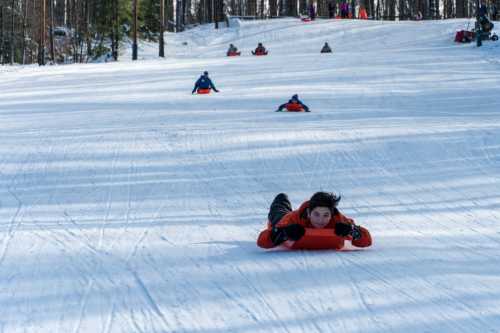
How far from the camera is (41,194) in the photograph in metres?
9.36

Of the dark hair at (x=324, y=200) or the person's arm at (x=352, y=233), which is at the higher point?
the dark hair at (x=324, y=200)

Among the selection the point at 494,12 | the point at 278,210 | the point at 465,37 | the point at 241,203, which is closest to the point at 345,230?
the point at 278,210

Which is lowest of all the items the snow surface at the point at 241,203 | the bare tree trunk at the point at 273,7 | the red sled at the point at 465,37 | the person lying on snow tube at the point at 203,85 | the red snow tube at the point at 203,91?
the snow surface at the point at 241,203

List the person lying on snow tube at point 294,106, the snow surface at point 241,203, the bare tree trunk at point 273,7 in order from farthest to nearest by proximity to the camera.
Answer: the bare tree trunk at point 273,7, the person lying on snow tube at point 294,106, the snow surface at point 241,203

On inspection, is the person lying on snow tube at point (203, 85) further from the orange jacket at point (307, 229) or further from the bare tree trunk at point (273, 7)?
the bare tree trunk at point (273, 7)

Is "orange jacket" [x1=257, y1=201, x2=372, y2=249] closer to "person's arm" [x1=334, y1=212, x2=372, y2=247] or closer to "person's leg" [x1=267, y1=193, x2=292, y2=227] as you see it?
"person's arm" [x1=334, y1=212, x2=372, y2=247]

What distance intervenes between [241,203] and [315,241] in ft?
9.03

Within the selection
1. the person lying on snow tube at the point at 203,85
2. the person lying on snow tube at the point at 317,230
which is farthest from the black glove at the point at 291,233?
the person lying on snow tube at the point at 203,85

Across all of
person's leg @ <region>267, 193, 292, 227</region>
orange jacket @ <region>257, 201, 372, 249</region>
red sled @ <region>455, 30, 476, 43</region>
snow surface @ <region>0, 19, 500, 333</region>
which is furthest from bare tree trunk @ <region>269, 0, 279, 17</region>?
orange jacket @ <region>257, 201, 372, 249</region>

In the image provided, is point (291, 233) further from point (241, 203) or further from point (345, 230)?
point (241, 203)

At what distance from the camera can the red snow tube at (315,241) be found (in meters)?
6.11

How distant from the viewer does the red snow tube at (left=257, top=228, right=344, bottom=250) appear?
6.11 metres

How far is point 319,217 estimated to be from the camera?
6.14 m

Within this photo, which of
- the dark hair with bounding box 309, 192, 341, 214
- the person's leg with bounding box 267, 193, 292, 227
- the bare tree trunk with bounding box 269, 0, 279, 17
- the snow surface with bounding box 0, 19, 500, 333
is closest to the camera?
the snow surface with bounding box 0, 19, 500, 333
